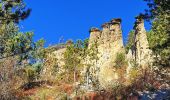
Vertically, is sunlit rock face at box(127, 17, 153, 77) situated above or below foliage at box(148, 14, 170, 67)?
above

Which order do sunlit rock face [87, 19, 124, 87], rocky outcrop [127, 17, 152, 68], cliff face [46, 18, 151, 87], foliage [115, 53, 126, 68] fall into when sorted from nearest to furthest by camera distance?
1. cliff face [46, 18, 151, 87]
2. foliage [115, 53, 126, 68]
3. rocky outcrop [127, 17, 152, 68]
4. sunlit rock face [87, 19, 124, 87]

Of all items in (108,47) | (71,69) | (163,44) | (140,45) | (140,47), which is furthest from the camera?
(71,69)

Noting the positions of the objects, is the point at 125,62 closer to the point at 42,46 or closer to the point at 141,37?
the point at 141,37

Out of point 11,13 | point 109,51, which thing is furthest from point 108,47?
point 11,13

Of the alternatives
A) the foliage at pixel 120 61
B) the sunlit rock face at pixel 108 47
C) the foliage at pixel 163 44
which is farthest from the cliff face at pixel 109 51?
the foliage at pixel 163 44

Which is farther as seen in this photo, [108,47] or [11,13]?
[108,47]

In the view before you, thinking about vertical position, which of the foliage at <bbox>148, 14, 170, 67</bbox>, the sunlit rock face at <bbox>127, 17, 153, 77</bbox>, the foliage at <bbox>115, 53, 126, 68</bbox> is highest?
the sunlit rock face at <bbox>127, 17, 153, 77</bbox>

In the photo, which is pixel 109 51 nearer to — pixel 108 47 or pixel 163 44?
pixel 108 47

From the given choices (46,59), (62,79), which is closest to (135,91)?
(62,79)

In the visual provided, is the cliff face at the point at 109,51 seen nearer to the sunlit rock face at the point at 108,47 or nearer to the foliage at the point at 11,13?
the sunlit rock face at the point at 108,47

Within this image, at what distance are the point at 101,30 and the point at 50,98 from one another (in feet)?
70.5

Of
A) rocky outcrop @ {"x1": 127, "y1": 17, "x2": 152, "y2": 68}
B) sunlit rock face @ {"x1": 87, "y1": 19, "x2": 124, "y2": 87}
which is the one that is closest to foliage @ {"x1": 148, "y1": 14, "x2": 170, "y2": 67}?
rocky outcrop @ {"x1": 127, "y1": 17, "x2": 152, "y2": 68}

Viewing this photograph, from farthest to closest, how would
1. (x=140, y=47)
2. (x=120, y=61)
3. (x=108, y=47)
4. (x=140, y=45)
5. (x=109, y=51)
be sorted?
(x=108, y=47) → (x=109, y=51) → (x=140, y=45) → (x=140, y=47) → (x=120, y=61)

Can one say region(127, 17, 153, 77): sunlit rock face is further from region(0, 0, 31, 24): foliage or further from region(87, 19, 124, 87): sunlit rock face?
region(0, 0, 31, 24): foliage
